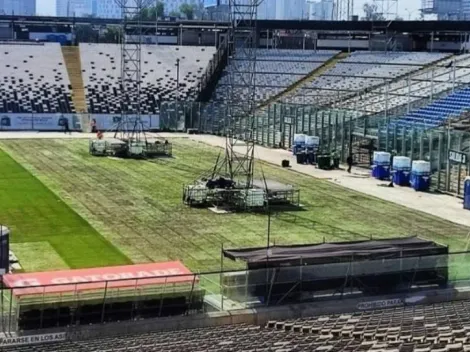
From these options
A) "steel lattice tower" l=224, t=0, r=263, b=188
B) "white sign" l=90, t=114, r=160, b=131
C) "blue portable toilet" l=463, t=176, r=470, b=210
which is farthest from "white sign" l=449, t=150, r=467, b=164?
"white sign" l=90, t=114, r=160, b=131

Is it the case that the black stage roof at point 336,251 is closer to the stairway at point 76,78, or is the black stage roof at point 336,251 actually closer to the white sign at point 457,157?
the white sign at point 457,157

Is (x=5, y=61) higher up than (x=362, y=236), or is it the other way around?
(x=5, y=61)

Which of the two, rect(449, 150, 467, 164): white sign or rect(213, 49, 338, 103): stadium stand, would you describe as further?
rect(213, 49, 338, 103): stadium stand

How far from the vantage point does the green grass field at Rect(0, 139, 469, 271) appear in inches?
1040

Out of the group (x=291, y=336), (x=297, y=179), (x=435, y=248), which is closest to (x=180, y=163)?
(x=297, y=179)

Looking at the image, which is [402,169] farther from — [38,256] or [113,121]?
[113,121]

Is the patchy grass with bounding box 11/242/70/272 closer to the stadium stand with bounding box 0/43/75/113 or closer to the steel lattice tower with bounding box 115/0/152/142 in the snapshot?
the steel lattice tower with bounding box 115/0/152/142

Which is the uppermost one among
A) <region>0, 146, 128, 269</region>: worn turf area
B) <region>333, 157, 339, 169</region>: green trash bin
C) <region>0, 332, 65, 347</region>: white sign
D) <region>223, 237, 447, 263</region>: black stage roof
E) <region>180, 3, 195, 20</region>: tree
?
<region>180, 3, 195, 20</region>: tree

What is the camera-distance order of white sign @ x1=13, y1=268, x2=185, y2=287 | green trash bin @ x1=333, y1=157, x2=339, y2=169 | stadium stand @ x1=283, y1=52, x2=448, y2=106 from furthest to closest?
stadium stand @ x1=283, y1=52, x2=448, y2=106 < green trash bin @ x1=333, y1=157, x2=339, y2=169 < white sign @ x1=13, y1=268, x2=185, y2=287

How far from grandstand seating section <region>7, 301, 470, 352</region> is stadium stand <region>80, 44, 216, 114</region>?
50.0 meters

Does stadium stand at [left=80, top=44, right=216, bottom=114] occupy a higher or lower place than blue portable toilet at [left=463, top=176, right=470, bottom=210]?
higher

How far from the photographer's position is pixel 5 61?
72750 millimetres

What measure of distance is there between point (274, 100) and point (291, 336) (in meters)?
52.0

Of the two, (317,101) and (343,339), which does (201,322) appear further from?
(317,101)
